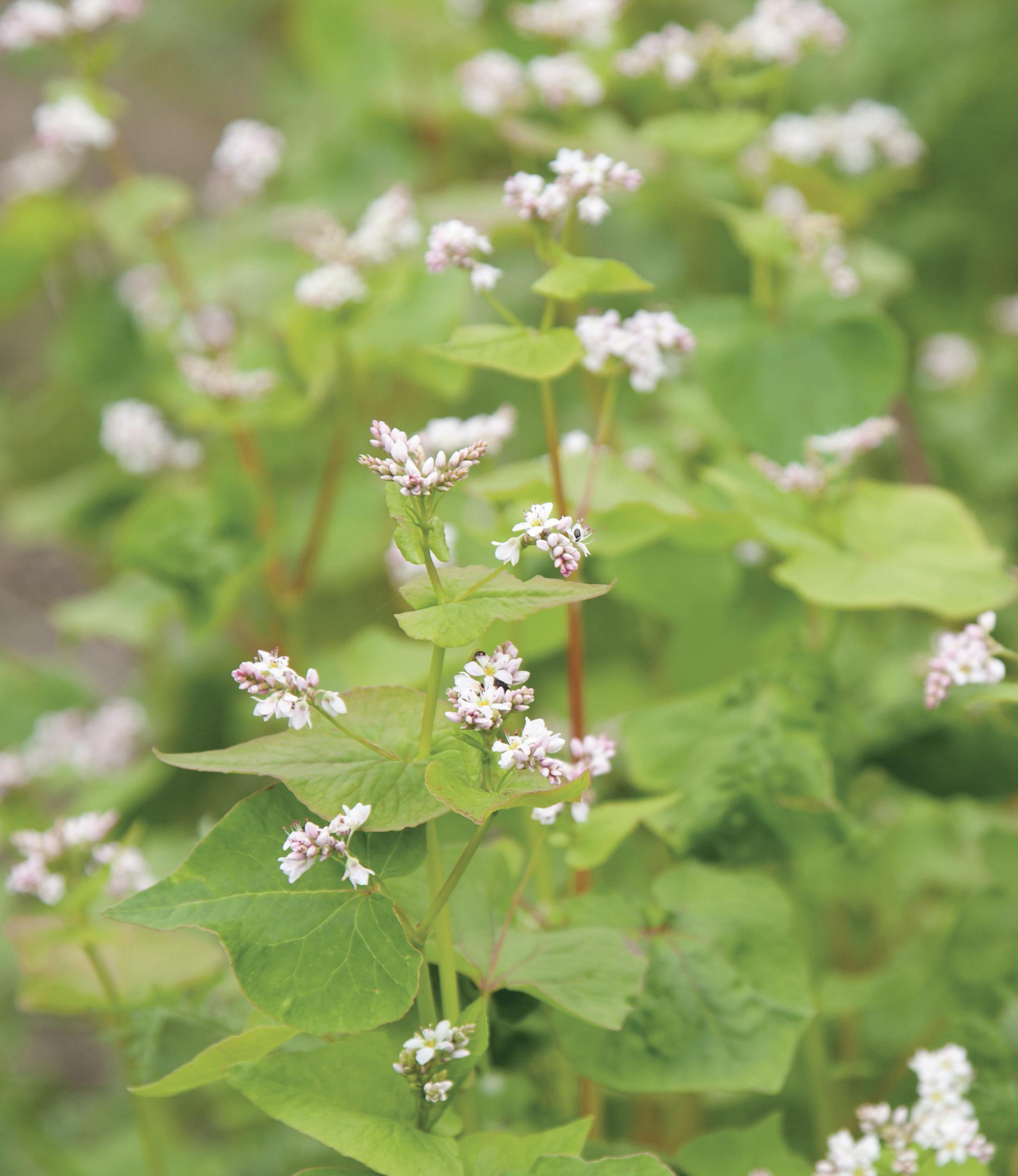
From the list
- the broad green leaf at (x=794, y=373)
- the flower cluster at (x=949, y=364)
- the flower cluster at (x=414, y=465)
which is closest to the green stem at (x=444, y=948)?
the flower cluster at (x=414, y=465)

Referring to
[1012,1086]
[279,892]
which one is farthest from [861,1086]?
[279,892]

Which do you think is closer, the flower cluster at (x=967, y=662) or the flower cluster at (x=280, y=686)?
the flower cluster at (x=280, y=686)

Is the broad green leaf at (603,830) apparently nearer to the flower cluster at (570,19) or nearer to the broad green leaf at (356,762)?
the broad green leaf at (356,762)

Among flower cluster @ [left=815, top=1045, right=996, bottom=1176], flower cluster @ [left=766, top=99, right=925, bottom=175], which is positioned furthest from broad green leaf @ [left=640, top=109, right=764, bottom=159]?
Result: flower cluster @ [left=815, top=1045, right=996, bottom=1176]

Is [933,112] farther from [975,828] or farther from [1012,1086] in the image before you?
[1012,1086]

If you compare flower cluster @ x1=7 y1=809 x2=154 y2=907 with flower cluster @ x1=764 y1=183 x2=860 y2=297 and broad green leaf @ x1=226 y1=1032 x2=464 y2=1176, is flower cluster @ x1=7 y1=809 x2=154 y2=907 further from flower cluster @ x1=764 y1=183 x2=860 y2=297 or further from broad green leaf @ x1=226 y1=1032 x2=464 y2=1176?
flower cluster @ x1=764 y1=183 x2=860 y2=297

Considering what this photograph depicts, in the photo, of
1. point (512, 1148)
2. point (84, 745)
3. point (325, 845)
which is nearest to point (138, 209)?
point (84, 745)

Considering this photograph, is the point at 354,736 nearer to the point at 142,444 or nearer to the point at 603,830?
the point at 603,830
